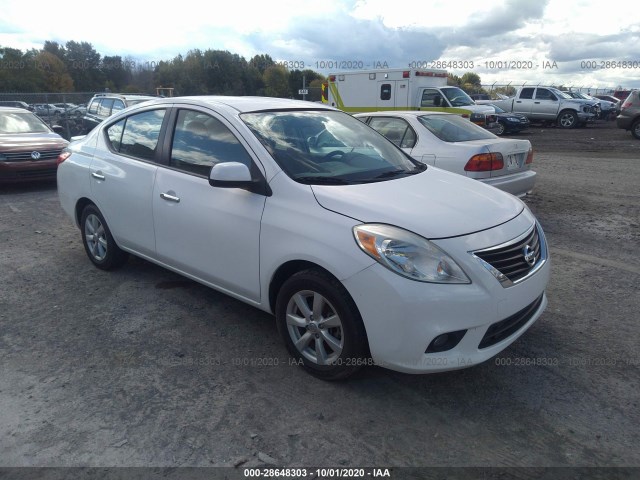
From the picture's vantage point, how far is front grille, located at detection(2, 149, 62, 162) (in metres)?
9.30

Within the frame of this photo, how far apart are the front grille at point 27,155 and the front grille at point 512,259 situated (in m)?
9.31

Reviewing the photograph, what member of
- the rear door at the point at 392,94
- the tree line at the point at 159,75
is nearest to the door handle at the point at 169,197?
the rear door at the point at 392,94

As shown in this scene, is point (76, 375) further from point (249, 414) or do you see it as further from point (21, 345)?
point (249, 414)

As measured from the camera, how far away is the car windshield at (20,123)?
1032cm

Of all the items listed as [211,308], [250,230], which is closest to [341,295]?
[250,230]

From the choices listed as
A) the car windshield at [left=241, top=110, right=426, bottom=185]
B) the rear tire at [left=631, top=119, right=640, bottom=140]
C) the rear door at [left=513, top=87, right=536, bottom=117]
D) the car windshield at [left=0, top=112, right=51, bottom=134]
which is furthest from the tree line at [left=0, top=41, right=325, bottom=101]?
the car windshield at [left=241, top=110, right=426, bottom=185]

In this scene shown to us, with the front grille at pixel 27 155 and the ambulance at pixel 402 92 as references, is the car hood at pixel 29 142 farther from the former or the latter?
the ambulance at pixel 402 92

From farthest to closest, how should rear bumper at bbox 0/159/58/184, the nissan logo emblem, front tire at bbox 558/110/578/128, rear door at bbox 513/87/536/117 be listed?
rear door at bbox 513/87/536/117 → front tire at bbox 558/110/578/128 → rear bumper at bbox 0/159/58/184 → the nissan logo emblem

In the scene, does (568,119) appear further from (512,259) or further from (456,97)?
(512,259)

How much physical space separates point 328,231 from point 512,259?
110cm

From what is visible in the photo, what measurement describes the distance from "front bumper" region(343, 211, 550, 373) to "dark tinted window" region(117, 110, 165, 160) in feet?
7.87

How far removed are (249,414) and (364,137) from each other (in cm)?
243

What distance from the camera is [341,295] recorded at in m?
2.88

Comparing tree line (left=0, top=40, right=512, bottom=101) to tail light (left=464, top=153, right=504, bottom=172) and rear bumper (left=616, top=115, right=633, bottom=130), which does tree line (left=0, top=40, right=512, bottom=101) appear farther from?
tail light (left=464, top=153, right=504, bottom=172)
